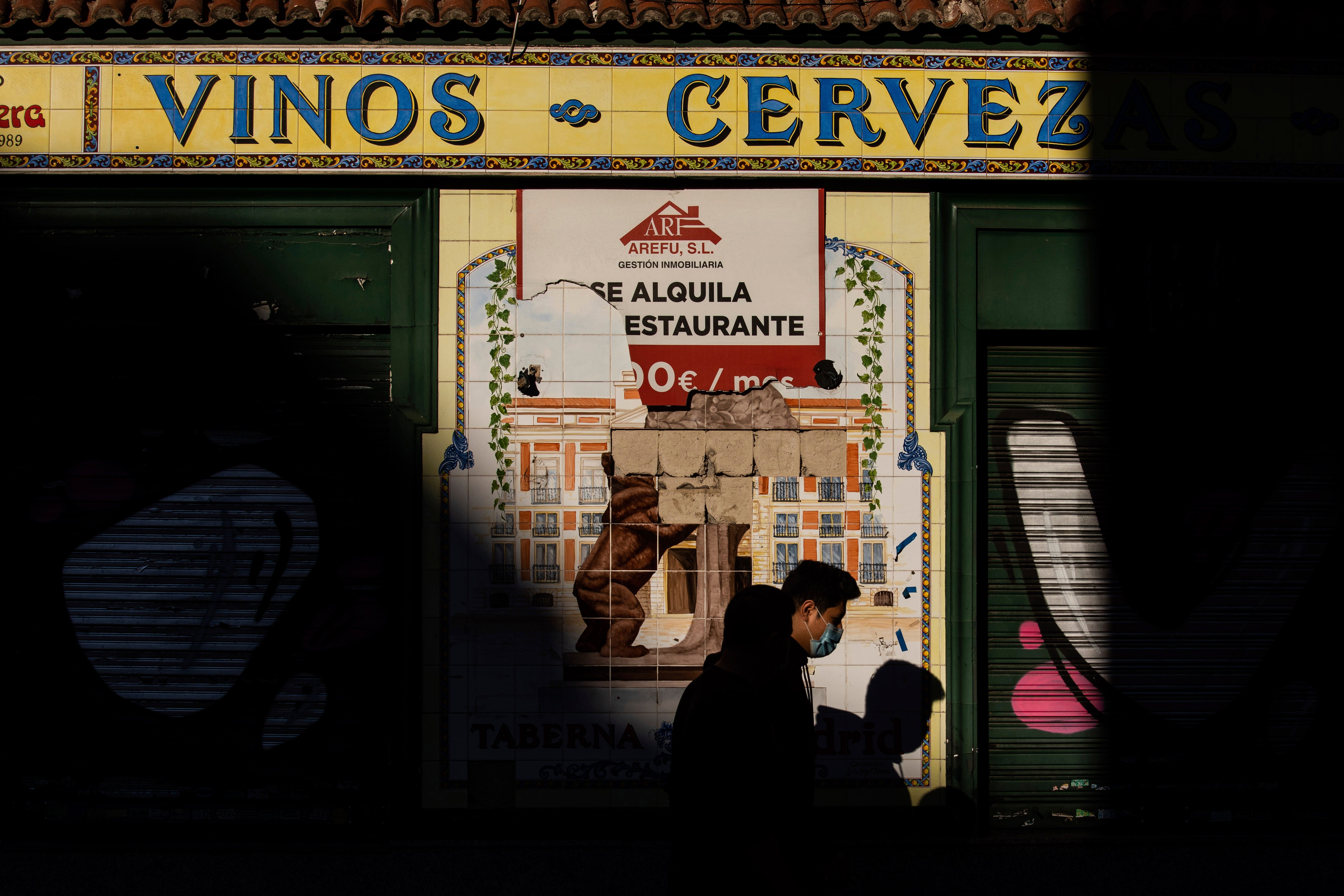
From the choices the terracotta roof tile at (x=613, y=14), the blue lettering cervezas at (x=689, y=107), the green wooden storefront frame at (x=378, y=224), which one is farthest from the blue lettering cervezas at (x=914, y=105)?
the green wooden storefront frame at (x=378, y=224)

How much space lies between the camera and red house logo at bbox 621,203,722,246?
18.9 ft

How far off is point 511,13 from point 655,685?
13.3 feet

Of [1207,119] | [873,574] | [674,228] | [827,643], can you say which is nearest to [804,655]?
[827,643]

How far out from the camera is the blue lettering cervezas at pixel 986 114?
575cm

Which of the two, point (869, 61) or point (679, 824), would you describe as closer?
point (679, 824)

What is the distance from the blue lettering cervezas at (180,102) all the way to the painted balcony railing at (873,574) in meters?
4.76

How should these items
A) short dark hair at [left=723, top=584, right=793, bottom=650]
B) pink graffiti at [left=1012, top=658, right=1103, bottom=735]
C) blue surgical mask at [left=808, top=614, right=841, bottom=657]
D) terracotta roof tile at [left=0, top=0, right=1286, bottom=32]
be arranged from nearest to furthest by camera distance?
short dark hair at [left=723, top=584, right=793, bottom=650], blue surgical mask at [left=808, top=614, right=841, bottom=657], terracotta roof tile at [left=0, top=0, right=1286, bottom=32], pink graffiti at [left=1012, top=658, right=1103, bottom=735]

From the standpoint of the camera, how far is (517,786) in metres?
5.65

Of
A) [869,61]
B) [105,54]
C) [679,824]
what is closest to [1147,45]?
[869,61]

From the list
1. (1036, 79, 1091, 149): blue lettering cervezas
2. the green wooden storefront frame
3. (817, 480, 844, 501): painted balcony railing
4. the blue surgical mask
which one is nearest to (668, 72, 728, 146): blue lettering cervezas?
the green wooden storefront frame

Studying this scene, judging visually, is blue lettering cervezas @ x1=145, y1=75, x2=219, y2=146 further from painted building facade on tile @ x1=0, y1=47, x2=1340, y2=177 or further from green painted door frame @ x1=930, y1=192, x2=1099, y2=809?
green painted door frame @ x1=930, y1=192, x2=1099, y2=809

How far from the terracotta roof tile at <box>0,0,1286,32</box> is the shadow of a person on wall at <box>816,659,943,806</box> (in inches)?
153

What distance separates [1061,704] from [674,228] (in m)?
3.73

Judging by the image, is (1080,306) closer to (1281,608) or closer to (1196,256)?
(1196,256)
